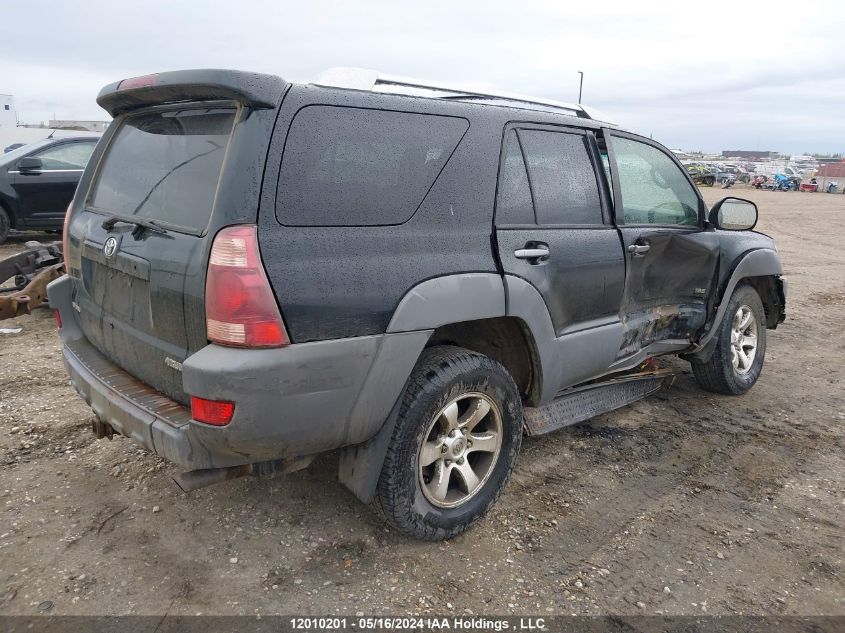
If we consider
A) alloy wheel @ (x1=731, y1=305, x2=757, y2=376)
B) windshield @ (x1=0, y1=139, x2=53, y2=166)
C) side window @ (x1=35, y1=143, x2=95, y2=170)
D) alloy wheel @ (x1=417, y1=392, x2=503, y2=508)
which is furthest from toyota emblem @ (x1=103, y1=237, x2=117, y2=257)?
windshield @ (x1=0, y1=139, x2=53, y2=166)

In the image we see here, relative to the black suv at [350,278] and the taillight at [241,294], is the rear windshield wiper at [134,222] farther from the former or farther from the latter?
the taillight at [241,294]

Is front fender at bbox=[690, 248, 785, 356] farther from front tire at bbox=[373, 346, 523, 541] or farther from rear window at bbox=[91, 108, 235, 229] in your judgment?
rear window at bbox=[91, 108, 235, 229]

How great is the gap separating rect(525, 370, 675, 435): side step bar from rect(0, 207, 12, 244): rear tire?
9562mm

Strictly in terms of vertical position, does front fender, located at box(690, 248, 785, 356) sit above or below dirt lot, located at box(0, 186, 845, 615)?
above

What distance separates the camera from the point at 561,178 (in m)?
3.40

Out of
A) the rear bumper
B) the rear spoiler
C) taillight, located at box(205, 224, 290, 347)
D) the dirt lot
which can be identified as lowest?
the dirt lot

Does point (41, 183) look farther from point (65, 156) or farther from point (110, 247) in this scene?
point (110, 247)

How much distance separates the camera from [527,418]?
3445mm

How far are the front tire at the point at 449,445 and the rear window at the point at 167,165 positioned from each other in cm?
111

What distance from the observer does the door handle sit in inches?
119

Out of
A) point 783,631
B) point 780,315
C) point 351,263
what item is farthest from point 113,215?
point 780,315

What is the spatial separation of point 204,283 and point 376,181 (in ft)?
2.53

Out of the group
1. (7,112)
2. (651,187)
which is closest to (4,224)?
(651,187)

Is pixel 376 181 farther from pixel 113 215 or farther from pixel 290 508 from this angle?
pixel 290 508
